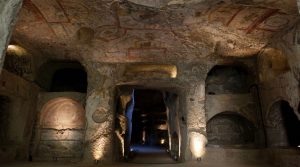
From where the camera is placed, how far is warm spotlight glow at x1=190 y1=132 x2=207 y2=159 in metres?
7.43

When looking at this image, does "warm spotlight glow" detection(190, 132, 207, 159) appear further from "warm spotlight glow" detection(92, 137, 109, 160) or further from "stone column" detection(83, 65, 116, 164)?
"warm spotlight glow" detection(92, 137, 109, 160)

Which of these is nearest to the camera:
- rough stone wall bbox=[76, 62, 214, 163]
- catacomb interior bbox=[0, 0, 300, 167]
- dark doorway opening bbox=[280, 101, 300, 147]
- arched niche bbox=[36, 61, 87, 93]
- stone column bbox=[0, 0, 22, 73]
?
stone column bbox=[0, 0, 22, 73]

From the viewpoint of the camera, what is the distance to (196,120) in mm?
7809

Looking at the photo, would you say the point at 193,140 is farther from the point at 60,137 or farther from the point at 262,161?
the point at 60,137

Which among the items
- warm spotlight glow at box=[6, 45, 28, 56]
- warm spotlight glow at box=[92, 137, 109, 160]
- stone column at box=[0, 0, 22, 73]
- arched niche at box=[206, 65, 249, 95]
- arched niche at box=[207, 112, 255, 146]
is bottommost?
warm spotlight glow at box=[92, 137, 109, 160]

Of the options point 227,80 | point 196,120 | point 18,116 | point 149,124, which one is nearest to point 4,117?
point 18,116

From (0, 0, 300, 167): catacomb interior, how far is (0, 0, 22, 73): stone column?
2481 mm

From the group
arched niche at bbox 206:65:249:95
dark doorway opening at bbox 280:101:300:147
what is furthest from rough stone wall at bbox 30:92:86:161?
dark doorway opening at bbox 280:101:300:147

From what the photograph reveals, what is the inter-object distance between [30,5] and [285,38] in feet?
22.0

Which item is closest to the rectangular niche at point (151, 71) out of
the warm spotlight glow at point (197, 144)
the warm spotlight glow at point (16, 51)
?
the warm spotlight glow at point (197, 144)

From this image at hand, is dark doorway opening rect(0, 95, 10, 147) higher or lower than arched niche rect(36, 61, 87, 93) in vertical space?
lower

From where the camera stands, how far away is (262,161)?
23.1 ft

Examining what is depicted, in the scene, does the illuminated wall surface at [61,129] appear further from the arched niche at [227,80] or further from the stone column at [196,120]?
the arched niche at [227,80]

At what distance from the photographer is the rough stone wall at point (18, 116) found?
23.5 ft
